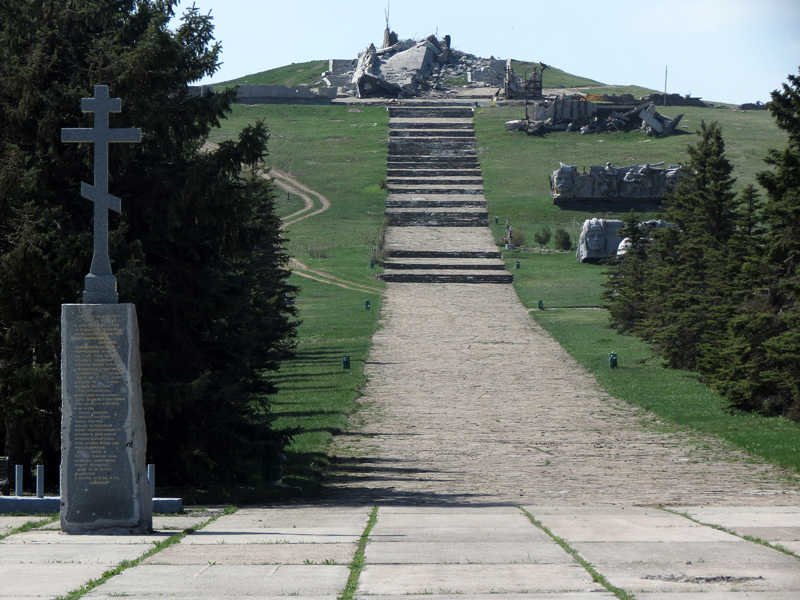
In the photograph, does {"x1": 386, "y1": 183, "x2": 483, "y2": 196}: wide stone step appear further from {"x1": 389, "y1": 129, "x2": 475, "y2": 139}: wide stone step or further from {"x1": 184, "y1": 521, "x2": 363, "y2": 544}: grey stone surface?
{"x1": 184, "y1": 521, "x2": 363, "y2": 544}: grey stone surface

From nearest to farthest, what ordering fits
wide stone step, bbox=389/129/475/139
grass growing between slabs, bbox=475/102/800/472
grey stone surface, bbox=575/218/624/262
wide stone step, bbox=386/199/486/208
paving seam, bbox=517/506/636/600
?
paving seam, bbox=517/506/636/600 < grass growing between slabs, bbox=475/102/800/472 < grey stone surface, bbox=575/218/624/262 < wide stone step, bbox=386/199/486/208 < wide stone step, bbox=389/129/475/139

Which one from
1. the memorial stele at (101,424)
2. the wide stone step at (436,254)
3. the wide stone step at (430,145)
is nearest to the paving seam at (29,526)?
the memorial stele at (101,424)

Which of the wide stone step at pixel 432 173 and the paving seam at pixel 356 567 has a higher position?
the wide stone step at pixel 432 173

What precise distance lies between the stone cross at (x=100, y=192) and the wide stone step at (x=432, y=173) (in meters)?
60.6

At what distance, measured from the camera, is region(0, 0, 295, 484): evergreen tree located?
12156mm

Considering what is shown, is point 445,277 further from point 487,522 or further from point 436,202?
point 487,522

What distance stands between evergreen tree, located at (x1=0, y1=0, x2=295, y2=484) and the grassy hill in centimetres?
210

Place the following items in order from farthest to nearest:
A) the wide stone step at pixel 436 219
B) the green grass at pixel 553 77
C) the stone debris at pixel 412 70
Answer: the green grass at pixel 553 77, the stone debris at pixel 412 70, the wide stone step at pixel 436 219

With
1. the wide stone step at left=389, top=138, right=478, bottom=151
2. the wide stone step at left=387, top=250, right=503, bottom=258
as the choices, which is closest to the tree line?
the wide stone step at left=387, top=250, right=503, bottom=258

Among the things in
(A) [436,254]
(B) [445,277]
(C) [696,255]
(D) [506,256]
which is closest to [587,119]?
(D) [506,256]

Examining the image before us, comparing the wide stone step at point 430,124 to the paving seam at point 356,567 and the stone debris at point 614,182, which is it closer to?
the stone debris at point 614,182

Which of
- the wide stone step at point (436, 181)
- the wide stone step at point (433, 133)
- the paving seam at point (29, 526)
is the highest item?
the wide stone step at point (433, 133)

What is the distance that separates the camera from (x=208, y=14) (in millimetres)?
13953

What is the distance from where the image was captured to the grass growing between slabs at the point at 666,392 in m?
17.0
